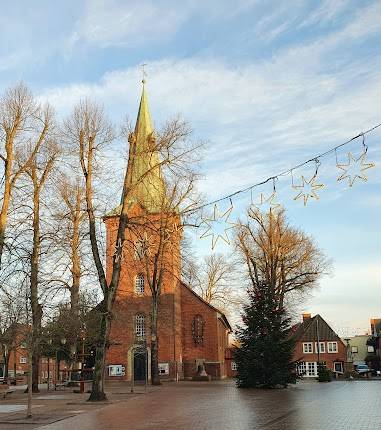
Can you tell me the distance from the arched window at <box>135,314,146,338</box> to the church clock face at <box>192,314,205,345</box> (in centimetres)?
464

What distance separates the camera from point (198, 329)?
166 feet

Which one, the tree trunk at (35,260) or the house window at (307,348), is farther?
the house window at (307,348)

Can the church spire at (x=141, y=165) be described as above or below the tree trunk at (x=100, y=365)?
above

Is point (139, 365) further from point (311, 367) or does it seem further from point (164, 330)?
point (311, 367)

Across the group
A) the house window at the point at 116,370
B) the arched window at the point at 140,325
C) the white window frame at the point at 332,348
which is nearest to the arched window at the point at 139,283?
the arched window at the point at 140,325

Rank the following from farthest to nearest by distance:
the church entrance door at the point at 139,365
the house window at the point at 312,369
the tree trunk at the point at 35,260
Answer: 1. the house window at the point at 312,369
2. the church entrance door at the point at 139,365
3. the tree trunk at the point at 35,260

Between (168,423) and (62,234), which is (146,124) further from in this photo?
(168,423)

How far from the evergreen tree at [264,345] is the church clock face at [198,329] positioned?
62.9 feet

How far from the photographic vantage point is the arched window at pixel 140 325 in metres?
48.8

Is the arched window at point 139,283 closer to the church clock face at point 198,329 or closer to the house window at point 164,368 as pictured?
the church clock face at point 198,329

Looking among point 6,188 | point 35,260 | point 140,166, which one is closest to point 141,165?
point 140,166

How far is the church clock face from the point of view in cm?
5022

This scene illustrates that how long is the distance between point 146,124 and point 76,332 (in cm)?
2010

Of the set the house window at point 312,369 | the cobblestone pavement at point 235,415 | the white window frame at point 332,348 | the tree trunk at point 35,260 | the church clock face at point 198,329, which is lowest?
the house window at point 312,369
